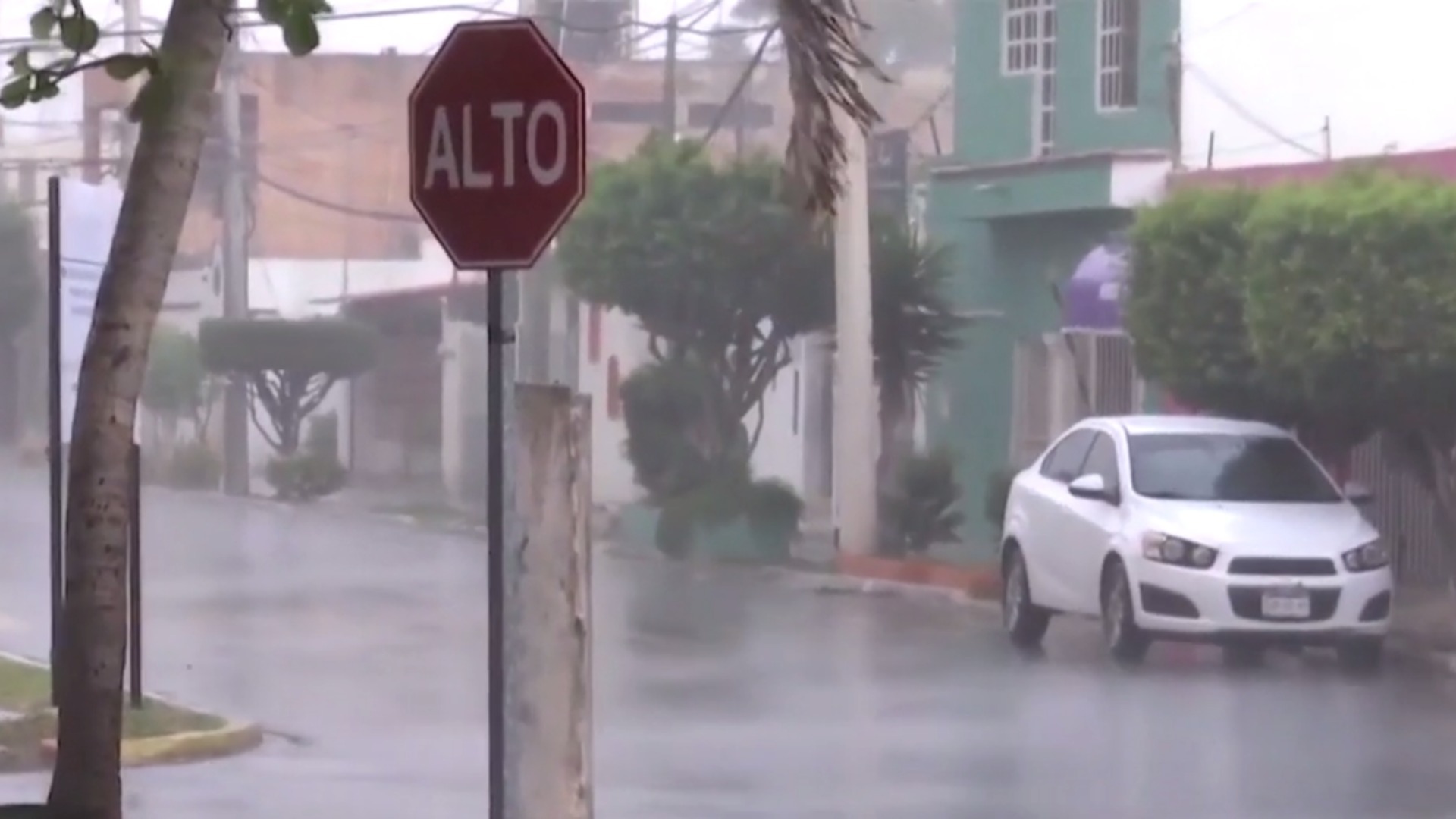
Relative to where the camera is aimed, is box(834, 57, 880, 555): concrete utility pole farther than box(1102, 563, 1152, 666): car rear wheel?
Yes

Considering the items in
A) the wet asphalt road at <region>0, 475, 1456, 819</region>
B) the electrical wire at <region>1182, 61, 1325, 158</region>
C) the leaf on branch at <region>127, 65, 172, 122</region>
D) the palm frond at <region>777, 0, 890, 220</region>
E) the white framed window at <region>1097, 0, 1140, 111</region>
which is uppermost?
the white framed window at <region>1097, 0, 1140, 111</region>

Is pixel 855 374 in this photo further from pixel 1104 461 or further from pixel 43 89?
pixel 43 89

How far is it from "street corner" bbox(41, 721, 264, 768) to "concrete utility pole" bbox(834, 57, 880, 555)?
13061 millimetres

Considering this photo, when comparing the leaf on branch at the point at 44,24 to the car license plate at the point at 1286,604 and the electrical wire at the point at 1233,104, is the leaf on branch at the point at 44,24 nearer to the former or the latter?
the car license plate at the point at 1286,604

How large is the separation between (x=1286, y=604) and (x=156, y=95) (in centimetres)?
1266

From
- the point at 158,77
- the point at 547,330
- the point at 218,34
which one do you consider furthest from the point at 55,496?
the point at 547,330

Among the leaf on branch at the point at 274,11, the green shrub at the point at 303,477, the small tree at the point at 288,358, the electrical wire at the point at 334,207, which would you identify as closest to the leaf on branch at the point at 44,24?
the leaf on branch at the point at 274,11

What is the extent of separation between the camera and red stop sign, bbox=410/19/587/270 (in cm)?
794

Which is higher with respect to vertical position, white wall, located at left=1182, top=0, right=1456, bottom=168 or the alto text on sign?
white wall, located at left=1182, top=0, right=1456, bottom=168

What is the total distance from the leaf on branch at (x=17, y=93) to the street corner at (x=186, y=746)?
7287mm

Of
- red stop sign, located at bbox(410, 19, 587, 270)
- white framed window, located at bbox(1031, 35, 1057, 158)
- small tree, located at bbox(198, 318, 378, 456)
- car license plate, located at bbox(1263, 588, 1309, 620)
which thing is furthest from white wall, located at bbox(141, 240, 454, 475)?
red stop sign, located at bbox(410, 19, 587, 270)

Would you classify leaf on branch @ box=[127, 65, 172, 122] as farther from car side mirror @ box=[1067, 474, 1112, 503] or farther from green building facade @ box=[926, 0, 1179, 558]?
green building facade @ box=[926, 0, 1179, 558]

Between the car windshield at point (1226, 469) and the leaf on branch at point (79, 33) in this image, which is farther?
the car windshield at point (1226, 469)

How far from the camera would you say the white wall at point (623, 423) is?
129ft
